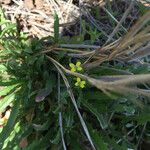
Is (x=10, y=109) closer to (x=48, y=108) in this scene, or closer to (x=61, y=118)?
(x=48, y=108)

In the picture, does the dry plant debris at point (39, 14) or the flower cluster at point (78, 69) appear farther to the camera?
the dry plant debris at point (39, 14)

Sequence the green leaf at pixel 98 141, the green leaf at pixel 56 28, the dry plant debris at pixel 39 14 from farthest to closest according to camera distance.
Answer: the dry plant debris at pixel 39 14
the green leaf at pixel 56 28
the green leaf at pixel 98 141

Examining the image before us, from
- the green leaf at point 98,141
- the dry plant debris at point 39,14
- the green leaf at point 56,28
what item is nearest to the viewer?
the green leaf at point 98,141

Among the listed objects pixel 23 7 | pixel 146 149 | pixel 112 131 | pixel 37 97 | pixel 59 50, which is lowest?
pixel 146 149

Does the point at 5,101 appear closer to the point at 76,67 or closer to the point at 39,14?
the point at 76,67

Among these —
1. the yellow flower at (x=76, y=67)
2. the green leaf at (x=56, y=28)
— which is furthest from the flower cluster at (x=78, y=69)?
the green leaf at (x=56, y=28)

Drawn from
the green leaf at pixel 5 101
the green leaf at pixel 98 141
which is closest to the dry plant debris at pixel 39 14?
the green leaf at pixel 5 101

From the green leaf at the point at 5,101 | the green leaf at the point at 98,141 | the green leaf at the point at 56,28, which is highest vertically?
the green leaf at the point at 56,28

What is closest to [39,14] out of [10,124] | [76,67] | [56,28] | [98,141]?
[56,28]

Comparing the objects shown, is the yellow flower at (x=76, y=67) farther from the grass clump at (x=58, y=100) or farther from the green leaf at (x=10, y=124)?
the green leaf at (x=10, y=124)

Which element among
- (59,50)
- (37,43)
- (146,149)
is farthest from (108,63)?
(146,149)

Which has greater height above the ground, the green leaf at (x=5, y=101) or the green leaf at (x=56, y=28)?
the green leaf at (x=56, y=28)
